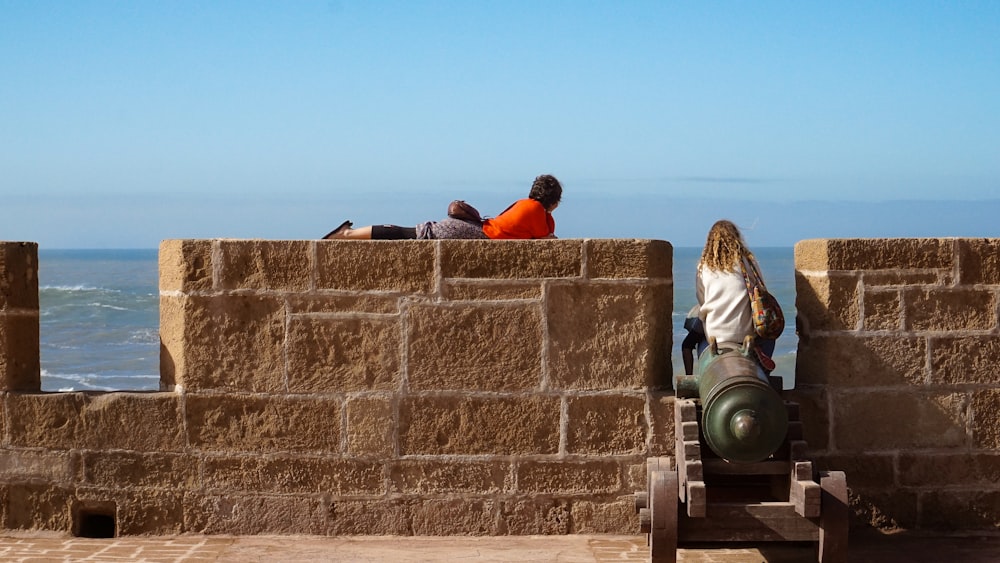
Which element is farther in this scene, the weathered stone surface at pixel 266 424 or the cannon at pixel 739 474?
the weathered stone surface at pixel 266 424

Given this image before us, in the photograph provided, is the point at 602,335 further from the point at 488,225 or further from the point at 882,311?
the point at 882,311

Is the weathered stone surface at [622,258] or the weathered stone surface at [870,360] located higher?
the weathered stone surface at [622,258]

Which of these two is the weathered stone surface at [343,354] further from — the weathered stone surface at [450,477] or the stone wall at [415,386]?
the weathered stone surface at [450,477]

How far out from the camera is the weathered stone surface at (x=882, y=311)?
518 centimetres

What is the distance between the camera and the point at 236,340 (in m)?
5.15

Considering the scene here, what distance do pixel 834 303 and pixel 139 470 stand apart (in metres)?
3.34

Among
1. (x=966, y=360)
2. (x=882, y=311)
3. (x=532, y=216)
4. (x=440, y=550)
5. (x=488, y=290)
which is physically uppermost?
(x=532, y=216)

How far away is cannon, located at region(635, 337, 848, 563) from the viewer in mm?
4246

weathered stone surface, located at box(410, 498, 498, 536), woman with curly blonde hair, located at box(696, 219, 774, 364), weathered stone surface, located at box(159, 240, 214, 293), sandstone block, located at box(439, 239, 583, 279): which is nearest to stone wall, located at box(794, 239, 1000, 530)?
woman with curly blonde hair, located at box(696, 219, 774, 364)

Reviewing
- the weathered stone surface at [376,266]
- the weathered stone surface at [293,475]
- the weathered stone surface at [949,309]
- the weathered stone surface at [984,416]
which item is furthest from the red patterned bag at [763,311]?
the weathered stone surface at [293,475]

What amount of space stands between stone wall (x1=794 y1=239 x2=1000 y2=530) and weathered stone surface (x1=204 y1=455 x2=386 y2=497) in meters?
2.08

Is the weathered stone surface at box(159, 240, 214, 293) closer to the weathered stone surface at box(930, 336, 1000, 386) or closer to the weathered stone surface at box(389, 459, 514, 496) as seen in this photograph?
the weathered stone surface at box(389, 459, 514, 496)

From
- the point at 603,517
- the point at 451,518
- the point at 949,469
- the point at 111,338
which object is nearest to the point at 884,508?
the point at 949,469

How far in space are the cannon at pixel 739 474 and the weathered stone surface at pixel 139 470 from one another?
216 centimetres
